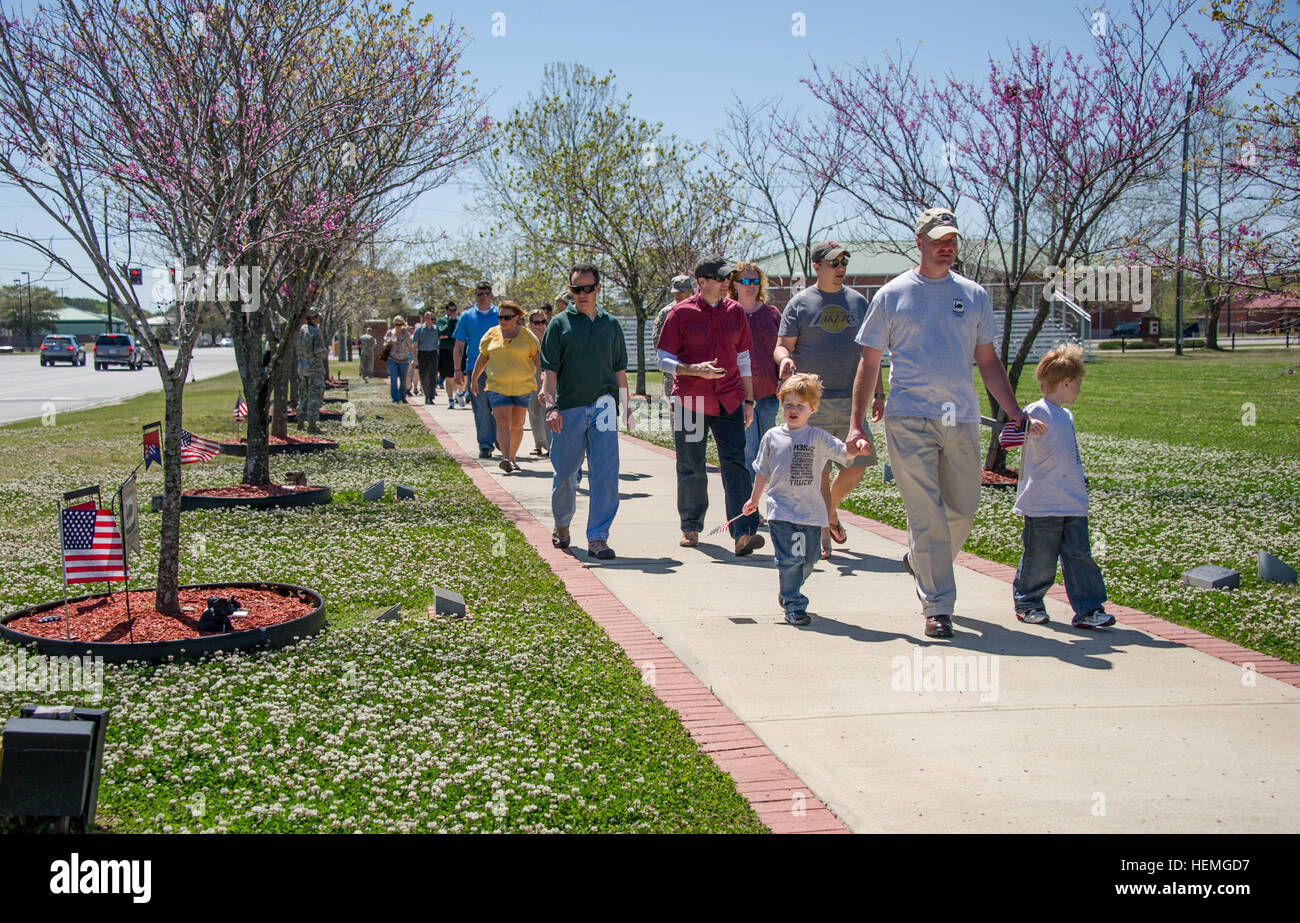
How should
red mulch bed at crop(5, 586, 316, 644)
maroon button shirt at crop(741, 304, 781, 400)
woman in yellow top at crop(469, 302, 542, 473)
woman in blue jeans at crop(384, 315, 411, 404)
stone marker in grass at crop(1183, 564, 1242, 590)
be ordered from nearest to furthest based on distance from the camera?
red mulch bed at crop(5, 586, 316, 644)
stone marker in grass at crop(1183, 564, 1242, 590)
maroon button shirt at crop(741, 304, 781, 400)
woman in yellow top at crop(469, 302, 542, 473)
woman in blue jeans at crop(384, 315, 411, 404)

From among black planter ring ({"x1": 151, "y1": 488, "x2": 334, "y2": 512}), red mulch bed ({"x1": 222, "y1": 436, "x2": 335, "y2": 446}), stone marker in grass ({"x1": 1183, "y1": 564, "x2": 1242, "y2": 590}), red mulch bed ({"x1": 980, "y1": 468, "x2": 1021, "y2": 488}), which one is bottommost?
stone marker in grass ({"x1": 1183, "y1": 564, "x2": 1242, "y2": 590})

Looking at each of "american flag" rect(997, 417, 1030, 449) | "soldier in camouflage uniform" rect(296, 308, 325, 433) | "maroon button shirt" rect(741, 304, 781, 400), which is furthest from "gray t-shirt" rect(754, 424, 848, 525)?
"soldier in camouflage uniform" rect(296, 308, 325, 433)

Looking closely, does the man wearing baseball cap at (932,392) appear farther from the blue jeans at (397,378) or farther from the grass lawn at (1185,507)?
the blue jeans at (397,378)

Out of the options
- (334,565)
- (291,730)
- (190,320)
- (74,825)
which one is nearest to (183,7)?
(190,320)

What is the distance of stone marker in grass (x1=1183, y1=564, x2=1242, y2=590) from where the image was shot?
650cm

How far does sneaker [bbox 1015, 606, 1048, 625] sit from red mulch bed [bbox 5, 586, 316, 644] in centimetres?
367

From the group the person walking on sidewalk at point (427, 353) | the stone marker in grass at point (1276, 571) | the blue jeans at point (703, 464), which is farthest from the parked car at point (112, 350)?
the stone marker in grass at point (1276, 571)

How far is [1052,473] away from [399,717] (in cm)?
348

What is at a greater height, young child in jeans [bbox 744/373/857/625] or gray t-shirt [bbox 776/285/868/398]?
gray t-shirt [bbox 776/285/868/398]

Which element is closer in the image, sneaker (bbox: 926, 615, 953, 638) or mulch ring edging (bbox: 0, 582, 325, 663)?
mulch ring edging (bbox: 0, 582, 325, 663)

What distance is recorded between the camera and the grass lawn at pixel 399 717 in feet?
12.0

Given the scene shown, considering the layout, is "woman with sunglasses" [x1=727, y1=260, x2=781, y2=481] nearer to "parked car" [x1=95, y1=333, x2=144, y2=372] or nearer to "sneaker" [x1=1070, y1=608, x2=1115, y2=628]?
"sneaker" [x1=1070, y1=608, x2=1115, y2=628]

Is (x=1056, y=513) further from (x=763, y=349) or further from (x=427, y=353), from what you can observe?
(x=427, y=353)

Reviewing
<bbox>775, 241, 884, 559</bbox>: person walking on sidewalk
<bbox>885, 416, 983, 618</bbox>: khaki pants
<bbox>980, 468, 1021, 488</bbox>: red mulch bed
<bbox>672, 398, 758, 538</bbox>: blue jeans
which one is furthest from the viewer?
<bbox>980, 468, 1021, 488</bbox>: red mulch bed
